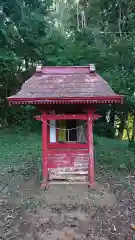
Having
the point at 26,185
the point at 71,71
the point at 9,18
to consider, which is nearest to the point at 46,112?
the point at 71,71

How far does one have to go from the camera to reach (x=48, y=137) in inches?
330

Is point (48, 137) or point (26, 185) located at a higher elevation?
point (48, 137)

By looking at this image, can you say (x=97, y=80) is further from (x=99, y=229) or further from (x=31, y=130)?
(x=31, y=130)

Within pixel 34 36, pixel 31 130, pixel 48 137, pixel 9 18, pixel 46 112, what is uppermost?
pixel 9 18

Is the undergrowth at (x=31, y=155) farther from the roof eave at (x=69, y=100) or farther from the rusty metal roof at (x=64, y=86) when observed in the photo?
the rusty metal roof at (x=64, y=86)

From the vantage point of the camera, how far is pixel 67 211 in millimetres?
6969

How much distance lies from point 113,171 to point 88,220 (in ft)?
10.3

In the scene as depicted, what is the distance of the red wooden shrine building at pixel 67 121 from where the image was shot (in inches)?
304

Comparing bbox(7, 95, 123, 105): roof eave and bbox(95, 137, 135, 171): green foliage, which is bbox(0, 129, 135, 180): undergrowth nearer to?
bbox(95, 137, 135, 171): green foliage

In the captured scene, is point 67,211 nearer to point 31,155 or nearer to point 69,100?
point 69,100

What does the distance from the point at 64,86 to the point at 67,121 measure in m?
1.14

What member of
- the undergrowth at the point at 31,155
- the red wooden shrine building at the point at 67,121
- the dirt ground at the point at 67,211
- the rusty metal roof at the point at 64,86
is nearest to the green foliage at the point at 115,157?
the undergrowth at the point at 31,155

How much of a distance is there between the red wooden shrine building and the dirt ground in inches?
21.6

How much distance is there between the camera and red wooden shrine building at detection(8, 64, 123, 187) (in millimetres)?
7719
